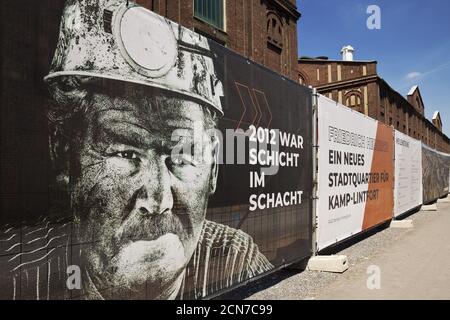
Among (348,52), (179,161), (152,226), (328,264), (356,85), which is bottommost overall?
(328,264)

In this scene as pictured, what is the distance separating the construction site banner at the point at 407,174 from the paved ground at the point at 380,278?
4.12m

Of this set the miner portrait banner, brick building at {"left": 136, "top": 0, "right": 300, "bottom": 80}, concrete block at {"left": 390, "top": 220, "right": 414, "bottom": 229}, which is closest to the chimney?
brick building at {"left": 136, "top": 0, "right": 300, "bottom": 80}

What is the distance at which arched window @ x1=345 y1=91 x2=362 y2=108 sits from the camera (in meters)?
40.3

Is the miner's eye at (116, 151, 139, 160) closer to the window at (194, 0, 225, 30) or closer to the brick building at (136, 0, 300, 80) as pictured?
the brick building at (136, 0, 300, 80)

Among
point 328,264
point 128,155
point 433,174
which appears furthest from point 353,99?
point 128,155

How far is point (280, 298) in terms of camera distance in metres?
5.78

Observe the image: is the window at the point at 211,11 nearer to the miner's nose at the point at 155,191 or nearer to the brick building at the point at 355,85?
the miner's nose at the point at 155,191

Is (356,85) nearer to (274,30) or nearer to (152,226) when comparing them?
(274,30)

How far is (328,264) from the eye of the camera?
7.38 meters

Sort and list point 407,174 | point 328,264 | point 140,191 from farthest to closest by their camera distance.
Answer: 1. point 407,174
2. point 328,264
3. point 140,191

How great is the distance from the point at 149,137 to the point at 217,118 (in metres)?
1.16

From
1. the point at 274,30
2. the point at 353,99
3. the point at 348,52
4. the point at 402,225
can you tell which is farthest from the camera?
the point at 348,52

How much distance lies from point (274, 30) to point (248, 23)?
369cm

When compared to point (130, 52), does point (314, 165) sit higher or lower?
lower
